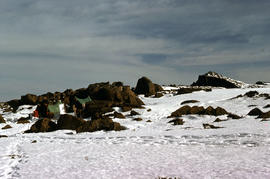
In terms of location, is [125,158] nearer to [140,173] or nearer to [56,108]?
[140,173]

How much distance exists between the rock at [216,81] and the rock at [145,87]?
100 feet

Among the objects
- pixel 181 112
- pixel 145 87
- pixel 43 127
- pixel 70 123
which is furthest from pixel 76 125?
pixel 145 87

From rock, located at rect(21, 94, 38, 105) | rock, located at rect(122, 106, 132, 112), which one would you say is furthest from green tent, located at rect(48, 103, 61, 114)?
rock, located at rect(21, 94, 38, 105)

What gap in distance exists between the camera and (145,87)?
176 ft

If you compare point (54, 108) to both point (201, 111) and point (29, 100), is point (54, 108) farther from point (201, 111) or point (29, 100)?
point (201, 111)

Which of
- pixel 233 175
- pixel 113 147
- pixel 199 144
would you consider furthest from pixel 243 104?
pixel 233 175

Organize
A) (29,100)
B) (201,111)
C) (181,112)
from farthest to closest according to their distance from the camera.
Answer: (29,100) → (181,112) → (201,111)

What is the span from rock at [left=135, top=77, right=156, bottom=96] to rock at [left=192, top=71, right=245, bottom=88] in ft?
100

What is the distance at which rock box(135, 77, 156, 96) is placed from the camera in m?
53.2

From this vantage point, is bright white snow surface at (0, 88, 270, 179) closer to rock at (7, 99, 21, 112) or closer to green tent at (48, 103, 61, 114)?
green tent at (48, 103, 61, 114)

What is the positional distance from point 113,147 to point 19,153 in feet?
16.1

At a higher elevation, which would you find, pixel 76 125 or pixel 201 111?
pixel 201 111

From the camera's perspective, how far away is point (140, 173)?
8430 mm

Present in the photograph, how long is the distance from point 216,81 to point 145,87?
108ft
